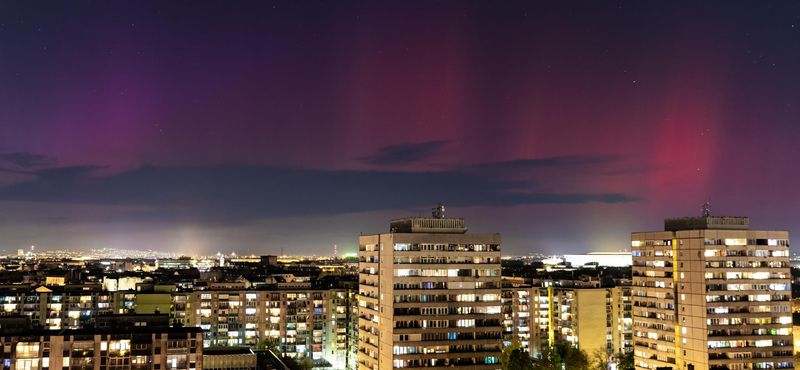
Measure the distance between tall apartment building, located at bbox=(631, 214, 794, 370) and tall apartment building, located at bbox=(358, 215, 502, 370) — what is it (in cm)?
3431

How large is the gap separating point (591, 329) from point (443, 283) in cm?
8715

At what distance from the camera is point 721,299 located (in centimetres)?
10494

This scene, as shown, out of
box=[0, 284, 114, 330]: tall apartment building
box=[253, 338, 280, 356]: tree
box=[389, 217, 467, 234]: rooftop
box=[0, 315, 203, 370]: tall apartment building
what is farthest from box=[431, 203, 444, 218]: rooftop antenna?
box=[0, 284, 114, 330]: tall apartment building

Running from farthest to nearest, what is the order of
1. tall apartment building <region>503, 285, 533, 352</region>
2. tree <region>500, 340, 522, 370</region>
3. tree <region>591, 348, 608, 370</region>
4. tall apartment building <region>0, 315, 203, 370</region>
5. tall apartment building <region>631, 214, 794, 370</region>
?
1. tall apartment building <region>503, 285, 533, 352</region>
2. tree <region>591, 348, 608, 370</region>
3. tree <region>500, 340, 522, 370</region>
4. tall apartment building <region>631, 214, 794, 370</region>
5. tall apartment building <region>0, 315, 203, 370</region>

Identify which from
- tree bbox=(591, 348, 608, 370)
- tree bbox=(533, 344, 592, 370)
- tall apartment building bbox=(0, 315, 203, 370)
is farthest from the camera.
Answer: tree bbox=(591, 348, 608, 370)

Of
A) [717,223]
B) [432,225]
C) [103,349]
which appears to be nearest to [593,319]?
[717,223]

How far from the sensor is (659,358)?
4405 inches

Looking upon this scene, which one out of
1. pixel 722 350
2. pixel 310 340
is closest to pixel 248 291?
pixel 310 340

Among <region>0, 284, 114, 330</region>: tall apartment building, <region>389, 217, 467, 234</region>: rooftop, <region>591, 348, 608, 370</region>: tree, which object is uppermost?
<region>389, 217, 467, 234</region>: rooftop

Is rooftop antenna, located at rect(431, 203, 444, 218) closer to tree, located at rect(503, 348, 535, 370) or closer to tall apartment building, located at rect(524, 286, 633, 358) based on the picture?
tree, located at rect(503, 348, 535, 370)

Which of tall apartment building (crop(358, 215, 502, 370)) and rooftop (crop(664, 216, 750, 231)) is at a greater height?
rooftop (crop(664, 216, 750, 231))

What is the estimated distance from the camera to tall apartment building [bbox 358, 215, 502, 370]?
89.6 meters

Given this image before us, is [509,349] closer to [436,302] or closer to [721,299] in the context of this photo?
[721,299]

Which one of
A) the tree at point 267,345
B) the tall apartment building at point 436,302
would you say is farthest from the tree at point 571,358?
the tree at point 267,345
